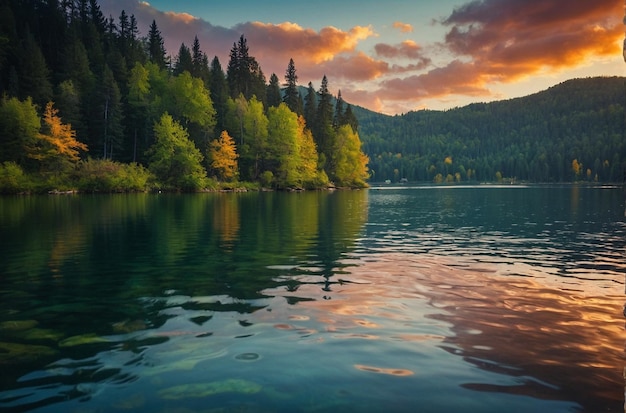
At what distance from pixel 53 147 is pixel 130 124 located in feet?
64.3

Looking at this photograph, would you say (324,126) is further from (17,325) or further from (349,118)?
(17,325)

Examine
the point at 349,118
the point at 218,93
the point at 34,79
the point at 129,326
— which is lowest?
the point at 129,326

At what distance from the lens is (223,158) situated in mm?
87625

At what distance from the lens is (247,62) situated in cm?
11962

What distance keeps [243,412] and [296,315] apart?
4.50 meters

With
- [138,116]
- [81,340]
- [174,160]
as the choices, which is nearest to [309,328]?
[81,340]

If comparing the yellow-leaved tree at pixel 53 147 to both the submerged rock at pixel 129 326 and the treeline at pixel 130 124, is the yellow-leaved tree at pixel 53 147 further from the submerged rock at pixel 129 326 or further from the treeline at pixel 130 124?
the submerged rock at pixel 129 326

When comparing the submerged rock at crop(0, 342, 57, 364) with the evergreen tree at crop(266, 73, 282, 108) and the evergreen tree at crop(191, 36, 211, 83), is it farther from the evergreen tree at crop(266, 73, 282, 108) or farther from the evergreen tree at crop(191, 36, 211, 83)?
the evergreen tree at crop(266, 73, 282, 108)

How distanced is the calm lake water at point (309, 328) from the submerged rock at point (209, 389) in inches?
1.3

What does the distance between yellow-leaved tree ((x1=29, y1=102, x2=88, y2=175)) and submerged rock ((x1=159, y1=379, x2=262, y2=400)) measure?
232ft

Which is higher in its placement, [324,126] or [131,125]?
[324,126]

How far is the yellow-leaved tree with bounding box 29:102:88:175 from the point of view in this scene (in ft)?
220

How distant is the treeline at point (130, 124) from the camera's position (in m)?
68.1

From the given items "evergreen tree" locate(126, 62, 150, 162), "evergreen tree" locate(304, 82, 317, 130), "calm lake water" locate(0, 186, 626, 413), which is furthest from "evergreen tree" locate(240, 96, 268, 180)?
"calm lake water" locate(0, 186, 626, 413)
